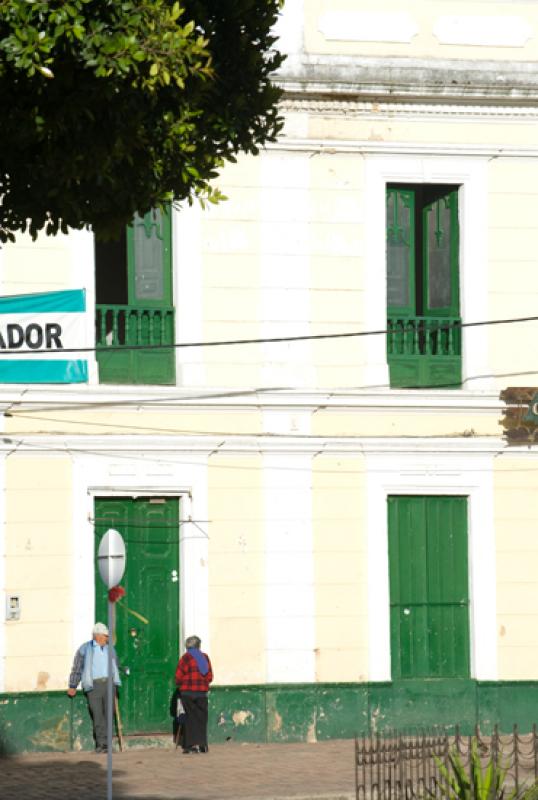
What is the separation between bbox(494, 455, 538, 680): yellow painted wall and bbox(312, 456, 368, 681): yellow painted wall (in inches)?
66.7

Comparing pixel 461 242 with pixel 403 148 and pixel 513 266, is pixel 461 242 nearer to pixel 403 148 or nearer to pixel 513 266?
pixel 513 266

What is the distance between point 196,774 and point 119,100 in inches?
369

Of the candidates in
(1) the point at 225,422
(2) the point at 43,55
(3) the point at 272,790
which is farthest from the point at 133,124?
(1) the point at 225,422

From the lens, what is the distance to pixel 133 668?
2184 cm

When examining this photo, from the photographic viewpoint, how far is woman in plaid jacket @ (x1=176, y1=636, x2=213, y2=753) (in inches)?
832

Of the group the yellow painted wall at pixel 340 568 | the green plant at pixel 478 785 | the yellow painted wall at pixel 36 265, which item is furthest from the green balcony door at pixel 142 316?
the green plant at pixel 478 785

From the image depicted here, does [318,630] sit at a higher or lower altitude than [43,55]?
lower

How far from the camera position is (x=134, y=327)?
22234 millimetres

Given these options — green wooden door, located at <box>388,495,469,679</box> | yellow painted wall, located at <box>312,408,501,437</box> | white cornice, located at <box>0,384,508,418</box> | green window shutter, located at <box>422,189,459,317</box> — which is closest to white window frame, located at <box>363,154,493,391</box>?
green window shutter, located at <box>422,189,459,317</box>

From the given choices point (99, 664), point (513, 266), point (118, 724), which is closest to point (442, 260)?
point (513, 266)

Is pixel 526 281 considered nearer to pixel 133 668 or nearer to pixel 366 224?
pixel 366 224

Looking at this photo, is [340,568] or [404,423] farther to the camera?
[404,423]

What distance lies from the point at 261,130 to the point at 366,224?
8.95 metres

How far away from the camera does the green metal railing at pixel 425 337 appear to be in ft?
75.1
